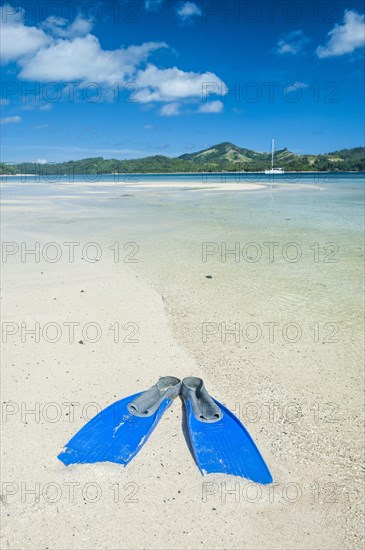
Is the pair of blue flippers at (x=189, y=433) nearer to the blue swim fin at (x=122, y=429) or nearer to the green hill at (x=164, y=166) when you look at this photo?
the blue swim fin at (x=122, y=429)

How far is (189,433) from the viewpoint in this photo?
335 centimetres

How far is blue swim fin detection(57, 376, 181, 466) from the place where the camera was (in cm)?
314

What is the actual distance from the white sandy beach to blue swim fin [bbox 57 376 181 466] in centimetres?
8

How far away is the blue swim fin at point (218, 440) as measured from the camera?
303 centimetres

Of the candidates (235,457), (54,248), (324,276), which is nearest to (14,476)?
(235,457)

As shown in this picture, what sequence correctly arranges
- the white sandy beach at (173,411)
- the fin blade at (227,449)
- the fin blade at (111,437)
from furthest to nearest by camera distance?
the fin blade at (111,437), the fin blade at (227,449), the white sandy beach at (173,411)

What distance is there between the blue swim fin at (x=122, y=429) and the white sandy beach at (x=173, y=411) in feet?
0.27

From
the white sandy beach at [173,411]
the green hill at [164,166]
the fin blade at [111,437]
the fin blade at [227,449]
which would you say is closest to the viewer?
the white sandy beach at [173,411]

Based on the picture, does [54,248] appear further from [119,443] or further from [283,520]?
[283,520]

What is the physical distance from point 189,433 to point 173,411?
16.6 inches

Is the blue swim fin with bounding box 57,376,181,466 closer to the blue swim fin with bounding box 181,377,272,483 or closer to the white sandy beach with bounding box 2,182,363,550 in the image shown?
the white sandy beach with bounding box 2,182,363,550

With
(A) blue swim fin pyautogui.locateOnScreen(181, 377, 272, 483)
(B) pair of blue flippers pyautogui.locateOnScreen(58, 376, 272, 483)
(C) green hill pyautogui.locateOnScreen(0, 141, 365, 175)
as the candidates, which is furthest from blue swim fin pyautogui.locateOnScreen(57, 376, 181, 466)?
(C) green hill pyautogui.locateOnScreen(0, 141, 365, 175)

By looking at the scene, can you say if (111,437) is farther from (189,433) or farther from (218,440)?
(218,440)

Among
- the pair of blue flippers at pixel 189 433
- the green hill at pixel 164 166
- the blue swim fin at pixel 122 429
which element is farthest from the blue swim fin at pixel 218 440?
the green hill at pixel 164 166
